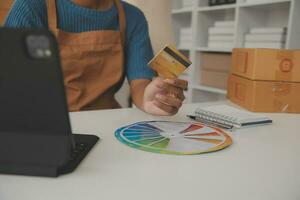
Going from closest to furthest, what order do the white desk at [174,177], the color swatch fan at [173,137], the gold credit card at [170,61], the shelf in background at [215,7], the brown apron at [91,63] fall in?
the white desk at [174,177] < the color swatch fan at [173,137] < the gold credit card at [170,61] < the brown apron at [91,63] < the shelf in background at [215,7]

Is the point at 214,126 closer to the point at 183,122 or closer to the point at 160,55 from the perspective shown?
the point at 183,122

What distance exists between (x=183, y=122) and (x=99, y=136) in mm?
216

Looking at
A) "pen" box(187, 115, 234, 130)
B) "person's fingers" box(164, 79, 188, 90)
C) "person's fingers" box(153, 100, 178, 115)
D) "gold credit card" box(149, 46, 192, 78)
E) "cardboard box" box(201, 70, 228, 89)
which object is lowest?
"cardboard box" box(201, 70, 228, 89)

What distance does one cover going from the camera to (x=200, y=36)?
2354mm

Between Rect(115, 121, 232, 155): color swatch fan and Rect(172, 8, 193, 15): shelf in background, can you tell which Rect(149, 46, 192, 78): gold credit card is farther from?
Rect(172, 8, 193, 15): shelf in background

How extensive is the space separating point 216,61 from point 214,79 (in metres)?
0.13

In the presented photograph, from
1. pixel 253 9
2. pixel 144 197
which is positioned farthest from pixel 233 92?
pixel 253 9

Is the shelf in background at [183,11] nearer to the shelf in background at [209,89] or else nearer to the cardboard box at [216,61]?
the cardboard box at [216,61]

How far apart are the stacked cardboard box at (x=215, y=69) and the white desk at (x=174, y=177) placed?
1489mm

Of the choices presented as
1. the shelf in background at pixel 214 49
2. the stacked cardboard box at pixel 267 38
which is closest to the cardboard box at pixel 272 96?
the stacked cardboard box at pixel 267 38

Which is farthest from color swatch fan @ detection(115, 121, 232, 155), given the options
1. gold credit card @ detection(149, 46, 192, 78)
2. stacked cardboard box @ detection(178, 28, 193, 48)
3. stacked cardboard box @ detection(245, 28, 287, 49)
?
stacked cardboard box @ detection(178, 28, 193, 48)

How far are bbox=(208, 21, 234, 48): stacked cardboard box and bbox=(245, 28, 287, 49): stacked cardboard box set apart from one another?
0.15m

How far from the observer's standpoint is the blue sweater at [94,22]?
898 mm

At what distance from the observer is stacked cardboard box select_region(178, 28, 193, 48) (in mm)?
2434
